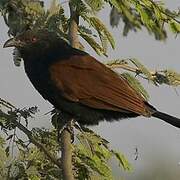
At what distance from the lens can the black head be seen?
1.98 metres

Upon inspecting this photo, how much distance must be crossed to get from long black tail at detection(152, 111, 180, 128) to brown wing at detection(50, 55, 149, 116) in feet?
0.22

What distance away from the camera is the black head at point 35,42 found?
78.1 inches

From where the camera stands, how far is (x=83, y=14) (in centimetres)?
176

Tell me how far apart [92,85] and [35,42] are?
33 centimetres

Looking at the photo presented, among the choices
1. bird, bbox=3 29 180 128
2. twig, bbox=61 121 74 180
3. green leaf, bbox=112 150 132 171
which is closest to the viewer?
twig, bbox=61 121 74 180

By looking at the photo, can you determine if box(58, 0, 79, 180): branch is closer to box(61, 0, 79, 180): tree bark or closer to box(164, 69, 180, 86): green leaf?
box(61, 0, 79, 180): tree bark

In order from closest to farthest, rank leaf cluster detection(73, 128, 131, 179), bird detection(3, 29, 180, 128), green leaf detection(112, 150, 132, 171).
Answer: leaf cluster detection(73, 128, 131, 179) < green leaf detection(112, 150, 132, 171) < bird detection(3, 29, 180, 128)

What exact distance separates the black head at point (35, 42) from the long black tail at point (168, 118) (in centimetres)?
52

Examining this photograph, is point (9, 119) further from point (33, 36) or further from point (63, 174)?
point (33, 36)

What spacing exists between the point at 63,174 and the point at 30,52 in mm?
774

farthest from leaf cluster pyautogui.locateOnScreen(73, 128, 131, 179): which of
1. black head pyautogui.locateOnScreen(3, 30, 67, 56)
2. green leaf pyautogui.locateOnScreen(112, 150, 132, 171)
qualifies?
black head pyautogui.locateOnScreen(3, 30, 67, 56)

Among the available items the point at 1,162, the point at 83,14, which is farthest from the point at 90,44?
the point at 1,162

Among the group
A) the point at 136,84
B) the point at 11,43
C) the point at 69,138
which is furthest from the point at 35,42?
the point at 69,138

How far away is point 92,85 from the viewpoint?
7.39ft
